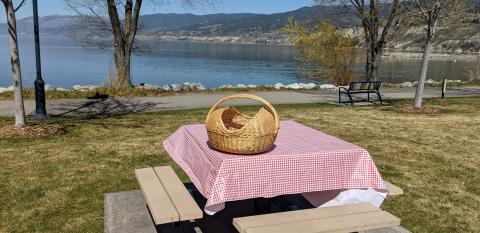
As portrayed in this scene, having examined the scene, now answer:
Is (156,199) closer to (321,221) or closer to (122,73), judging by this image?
(321,221)

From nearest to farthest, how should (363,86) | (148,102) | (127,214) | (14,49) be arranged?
(127,214), (14,49), (148,102), (363,86)

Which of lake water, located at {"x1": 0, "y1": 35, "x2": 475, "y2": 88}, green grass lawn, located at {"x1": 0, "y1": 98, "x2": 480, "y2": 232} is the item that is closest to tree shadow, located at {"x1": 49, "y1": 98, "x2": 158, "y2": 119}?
green grass lawn, located at {"x1": 0, "y1": 98, "x2": 480, "y2": 232}

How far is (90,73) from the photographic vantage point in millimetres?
42312

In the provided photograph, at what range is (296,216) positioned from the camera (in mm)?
3717

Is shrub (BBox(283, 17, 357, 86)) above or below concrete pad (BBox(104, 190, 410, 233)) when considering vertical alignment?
above

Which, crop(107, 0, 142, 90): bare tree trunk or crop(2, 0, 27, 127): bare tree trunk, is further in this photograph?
crop(107, 0, 142, 90): bare tree trunk

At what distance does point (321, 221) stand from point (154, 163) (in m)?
4.26

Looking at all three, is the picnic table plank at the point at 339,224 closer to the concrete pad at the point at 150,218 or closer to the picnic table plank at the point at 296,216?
the picnic table plank at the point at 296,216

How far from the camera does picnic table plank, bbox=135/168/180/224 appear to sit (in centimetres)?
370

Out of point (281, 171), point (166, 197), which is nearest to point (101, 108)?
point (166, 197)

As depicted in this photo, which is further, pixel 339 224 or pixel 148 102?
pixel 148 102

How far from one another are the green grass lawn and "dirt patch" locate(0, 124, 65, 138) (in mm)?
299

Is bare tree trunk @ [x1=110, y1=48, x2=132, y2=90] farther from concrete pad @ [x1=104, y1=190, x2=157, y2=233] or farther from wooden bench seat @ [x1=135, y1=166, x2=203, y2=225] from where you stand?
wooden bench seat @ [x1=135, y1=166, x2=203, y2=225]

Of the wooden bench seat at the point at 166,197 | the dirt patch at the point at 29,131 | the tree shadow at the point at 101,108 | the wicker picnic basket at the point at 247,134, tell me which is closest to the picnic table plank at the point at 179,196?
the wooden bench seat at the point at 166,197
